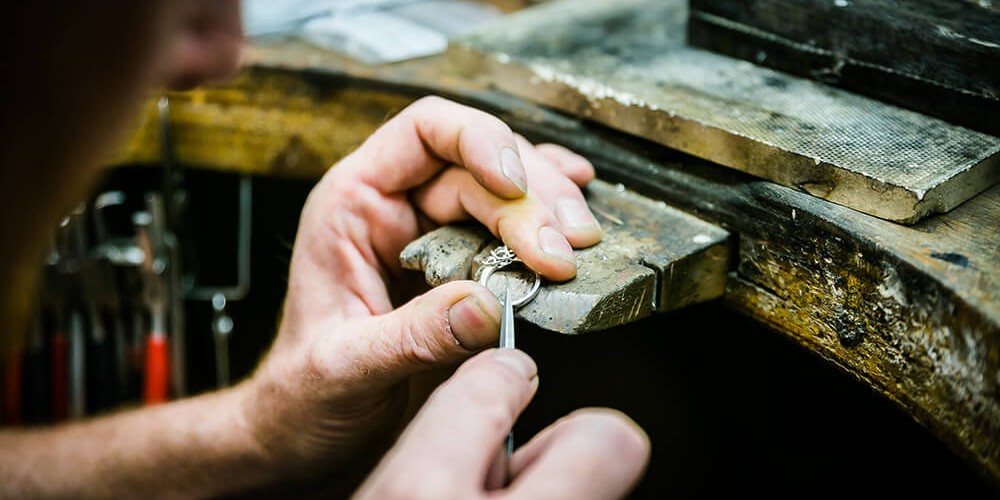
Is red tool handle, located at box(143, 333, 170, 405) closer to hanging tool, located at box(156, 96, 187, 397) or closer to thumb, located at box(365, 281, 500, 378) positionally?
hanging tool, located at box(156, 96, 187, 397)

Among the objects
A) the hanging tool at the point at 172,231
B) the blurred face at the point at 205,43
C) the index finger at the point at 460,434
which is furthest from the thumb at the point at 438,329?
the hanging tool at the point at 172,231

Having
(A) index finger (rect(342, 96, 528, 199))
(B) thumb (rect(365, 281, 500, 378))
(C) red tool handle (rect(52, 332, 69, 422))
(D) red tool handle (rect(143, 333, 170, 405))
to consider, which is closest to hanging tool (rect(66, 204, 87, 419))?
(C) red tool handle (rect(52, 332, 69, 422))

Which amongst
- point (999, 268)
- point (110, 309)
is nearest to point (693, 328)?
point (999, 268)

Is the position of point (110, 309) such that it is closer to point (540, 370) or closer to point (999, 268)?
point (540, 370)

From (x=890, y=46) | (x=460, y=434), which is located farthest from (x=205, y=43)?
(x=890, y=46)

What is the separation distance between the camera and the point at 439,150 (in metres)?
0.94

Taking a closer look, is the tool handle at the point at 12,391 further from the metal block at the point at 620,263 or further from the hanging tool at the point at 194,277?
the metal block at the point at 620,263

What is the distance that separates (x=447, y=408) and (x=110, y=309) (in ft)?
3.80

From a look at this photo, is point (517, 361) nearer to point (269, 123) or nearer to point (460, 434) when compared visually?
point (460, 434)

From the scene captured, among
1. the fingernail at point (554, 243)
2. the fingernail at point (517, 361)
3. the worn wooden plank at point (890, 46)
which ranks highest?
the worn wooden plank at point (890, 46)

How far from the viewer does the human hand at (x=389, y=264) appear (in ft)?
2.67

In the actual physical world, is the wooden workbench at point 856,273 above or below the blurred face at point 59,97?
below

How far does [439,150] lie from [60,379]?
3.37 ft

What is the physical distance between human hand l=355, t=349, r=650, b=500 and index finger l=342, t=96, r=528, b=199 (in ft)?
0.89
